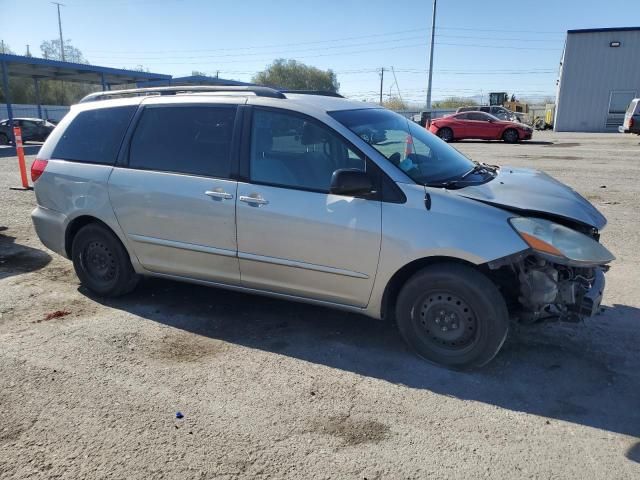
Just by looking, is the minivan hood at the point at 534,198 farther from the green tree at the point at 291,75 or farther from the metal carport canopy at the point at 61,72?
the green tree at the point at 291,75

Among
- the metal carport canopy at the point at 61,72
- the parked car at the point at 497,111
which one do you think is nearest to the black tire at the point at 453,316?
the metal carport canopy at the point at 61,72

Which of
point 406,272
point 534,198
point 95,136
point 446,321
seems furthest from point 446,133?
point 446,321

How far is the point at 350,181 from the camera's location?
339cm

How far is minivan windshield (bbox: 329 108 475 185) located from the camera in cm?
370

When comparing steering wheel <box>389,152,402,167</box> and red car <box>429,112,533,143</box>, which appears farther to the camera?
red car <box>429,112,533,143</box>

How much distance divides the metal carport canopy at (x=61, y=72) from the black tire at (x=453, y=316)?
82.8 feet

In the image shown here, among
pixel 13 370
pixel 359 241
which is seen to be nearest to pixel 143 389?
pixel 13 370

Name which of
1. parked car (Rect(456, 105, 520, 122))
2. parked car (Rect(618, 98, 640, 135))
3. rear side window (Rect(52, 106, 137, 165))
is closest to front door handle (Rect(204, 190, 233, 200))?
rear side window (Rect(52, 106, 137, 165))

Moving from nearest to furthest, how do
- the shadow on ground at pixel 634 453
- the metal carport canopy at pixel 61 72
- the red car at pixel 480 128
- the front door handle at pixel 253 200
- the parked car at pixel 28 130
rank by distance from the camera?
the shadow on ground at pixel 634 453, the front door handle at pixel 253 200, the red car at pixel 480 128, the metal carport canopy at pixel 61 72, the parked car at pixel 28 130

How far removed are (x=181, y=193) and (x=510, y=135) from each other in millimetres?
21631

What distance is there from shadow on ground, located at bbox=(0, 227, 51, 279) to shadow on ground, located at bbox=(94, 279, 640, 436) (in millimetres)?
1753

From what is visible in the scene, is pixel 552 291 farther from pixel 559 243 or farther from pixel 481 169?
pixel 481 169

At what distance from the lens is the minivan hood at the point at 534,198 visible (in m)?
3.36

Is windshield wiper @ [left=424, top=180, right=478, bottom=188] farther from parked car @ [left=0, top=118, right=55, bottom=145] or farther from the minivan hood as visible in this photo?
parked car @ [left=0, top=118, right=55, bottom=145]
